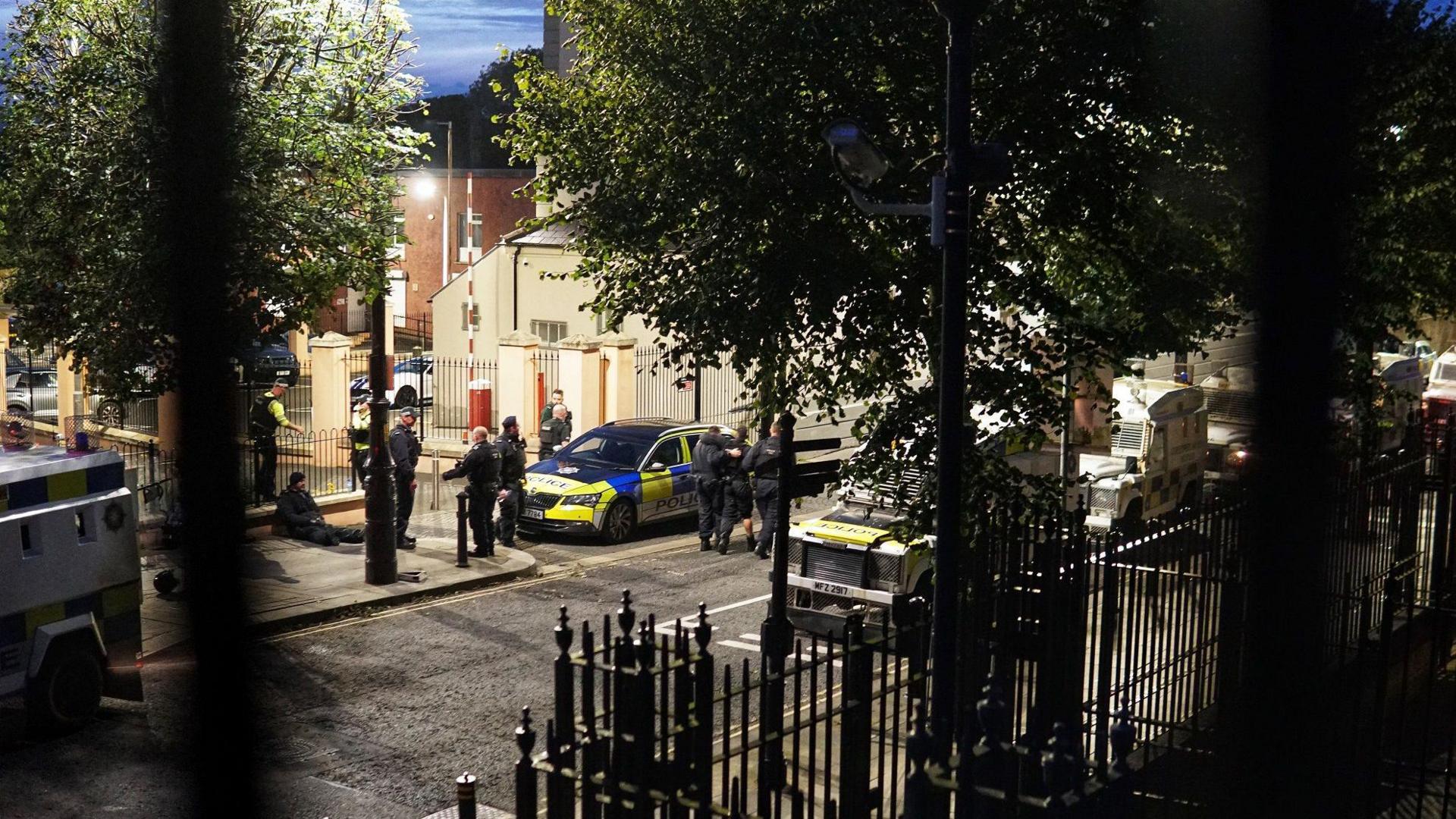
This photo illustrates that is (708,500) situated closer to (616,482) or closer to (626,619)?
(616,482)

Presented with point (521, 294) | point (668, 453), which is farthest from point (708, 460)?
point (521, 294)

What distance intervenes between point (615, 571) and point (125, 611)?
701 centimetres

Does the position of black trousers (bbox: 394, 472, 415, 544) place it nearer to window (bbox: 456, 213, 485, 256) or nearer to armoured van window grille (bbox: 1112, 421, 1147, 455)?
armoured van window grille (bbox: 1112, 421, 1147, 455)

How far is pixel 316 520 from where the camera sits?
61.0 feet

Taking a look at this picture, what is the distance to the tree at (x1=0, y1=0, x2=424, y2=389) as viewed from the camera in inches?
581

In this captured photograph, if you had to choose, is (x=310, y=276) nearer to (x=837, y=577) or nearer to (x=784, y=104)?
(x=837, y=577)

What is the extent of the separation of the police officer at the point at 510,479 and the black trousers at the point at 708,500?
2287 millimetres

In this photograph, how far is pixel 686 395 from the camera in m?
29.3

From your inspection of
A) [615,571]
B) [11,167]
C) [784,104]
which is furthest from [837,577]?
[11,167]

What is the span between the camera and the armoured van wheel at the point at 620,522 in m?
19.6

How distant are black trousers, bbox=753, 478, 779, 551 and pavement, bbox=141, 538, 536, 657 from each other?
2.84 metres

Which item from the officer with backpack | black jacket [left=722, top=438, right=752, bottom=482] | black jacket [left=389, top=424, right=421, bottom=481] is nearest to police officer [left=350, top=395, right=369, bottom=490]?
the officer with backpack

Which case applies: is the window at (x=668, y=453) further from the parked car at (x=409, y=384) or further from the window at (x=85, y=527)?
the parked car at (x=409, y=384)

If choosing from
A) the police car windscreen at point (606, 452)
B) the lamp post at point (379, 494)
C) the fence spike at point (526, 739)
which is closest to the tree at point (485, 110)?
the police car windscreen at point (606, 452)
